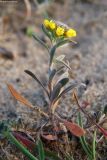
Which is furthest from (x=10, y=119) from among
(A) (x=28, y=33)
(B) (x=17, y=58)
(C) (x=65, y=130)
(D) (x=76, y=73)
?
(A) (x=28, y=33)

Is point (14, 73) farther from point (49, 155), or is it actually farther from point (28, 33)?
point (49, 155)

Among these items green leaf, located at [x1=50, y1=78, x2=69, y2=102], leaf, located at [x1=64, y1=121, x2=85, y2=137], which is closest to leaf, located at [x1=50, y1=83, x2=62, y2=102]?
green leaf, located at [x1=50, y1=78, x2=69, y2=102]

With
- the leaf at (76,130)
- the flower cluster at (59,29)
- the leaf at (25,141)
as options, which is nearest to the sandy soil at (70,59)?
the leaf at (25,141)

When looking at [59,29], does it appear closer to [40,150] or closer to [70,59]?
[40,150]

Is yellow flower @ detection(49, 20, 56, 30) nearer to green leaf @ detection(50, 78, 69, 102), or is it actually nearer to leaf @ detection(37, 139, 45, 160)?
green leaf @ detection(50, 78, 69, 102)

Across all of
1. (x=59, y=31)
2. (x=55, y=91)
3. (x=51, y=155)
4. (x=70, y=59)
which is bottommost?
(x=51, y=155)

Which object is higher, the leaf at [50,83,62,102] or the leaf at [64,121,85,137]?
the leaf at [50,83,62,102]

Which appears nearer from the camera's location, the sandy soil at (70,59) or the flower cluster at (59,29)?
the flower cluster at (59,29)

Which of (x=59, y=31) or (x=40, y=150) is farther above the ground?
(x=59, y=31)

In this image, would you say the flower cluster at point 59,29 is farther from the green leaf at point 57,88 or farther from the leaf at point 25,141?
the leaf at point 25,141

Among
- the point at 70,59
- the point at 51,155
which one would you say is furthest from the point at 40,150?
the point at 70,59

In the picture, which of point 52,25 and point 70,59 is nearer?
point 52,25
